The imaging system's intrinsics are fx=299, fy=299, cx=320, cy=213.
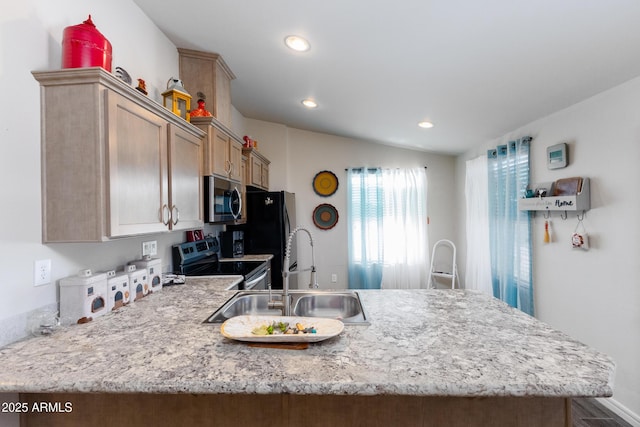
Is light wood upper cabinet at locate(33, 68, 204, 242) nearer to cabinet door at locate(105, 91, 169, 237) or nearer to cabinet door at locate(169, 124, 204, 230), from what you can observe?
cabinet door at locate(105, 91, 169, 237)

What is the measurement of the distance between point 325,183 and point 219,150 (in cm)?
202

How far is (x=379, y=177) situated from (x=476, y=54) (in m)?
2.43

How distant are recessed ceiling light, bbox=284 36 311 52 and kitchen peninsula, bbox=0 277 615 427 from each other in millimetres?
1718

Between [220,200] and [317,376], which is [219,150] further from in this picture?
[317,376]

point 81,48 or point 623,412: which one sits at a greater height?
point 81,48

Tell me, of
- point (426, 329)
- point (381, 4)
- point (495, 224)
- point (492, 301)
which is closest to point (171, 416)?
point (426, 329)

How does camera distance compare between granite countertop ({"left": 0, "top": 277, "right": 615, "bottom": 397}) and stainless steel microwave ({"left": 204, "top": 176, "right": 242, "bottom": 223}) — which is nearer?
granite countertop ({"left": 0, "top": 277, "right": 615, "bottom": 397})

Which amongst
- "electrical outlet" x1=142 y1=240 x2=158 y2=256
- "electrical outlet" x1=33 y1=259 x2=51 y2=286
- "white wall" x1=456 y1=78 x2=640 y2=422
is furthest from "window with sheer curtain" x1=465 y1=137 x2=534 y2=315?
"electrical outlet" x1=33 y1=259 x2=51 y2=286

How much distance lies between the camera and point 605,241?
6.33ft

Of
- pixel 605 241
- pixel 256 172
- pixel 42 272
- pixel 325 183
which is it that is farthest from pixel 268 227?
pixel 605 241

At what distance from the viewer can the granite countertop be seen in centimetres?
82

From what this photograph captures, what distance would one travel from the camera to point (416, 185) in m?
4.08

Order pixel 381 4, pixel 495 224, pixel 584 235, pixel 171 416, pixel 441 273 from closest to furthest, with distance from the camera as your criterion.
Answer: pixel 171 416 < pixel 381 4 < pixel 584 235 < pixel 495 224 < pixel 441 273

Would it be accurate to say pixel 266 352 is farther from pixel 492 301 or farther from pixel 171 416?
pixel 492 301
